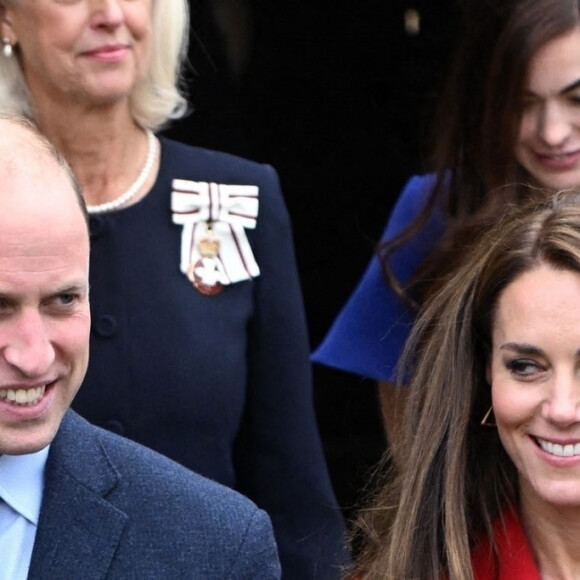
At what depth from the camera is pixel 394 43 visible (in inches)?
231

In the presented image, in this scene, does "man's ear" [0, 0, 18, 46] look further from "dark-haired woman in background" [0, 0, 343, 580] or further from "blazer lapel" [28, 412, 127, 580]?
"blazer lapel" [28, 412, 127, 580]

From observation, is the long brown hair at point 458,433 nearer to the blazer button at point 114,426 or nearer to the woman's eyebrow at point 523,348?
the woman's eyebrow at point 523,348

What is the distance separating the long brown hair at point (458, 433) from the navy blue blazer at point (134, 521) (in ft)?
1.22

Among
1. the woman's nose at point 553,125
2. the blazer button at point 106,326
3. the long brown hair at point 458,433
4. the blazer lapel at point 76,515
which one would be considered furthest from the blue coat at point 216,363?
the blazer lapel at point 76,515

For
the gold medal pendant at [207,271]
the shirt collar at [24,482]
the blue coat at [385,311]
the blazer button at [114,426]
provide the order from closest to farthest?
the shirt collar at [24,482]
the blazer button at [114,426]
the gold medal pendant at [207,271]
the blue coat at [385,311]

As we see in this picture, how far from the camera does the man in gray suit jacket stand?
310cm

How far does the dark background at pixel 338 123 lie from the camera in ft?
19.2

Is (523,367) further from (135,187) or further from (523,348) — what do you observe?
(135,187)

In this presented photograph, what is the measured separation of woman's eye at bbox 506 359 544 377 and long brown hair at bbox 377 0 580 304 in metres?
0.89

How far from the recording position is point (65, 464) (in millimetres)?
3273

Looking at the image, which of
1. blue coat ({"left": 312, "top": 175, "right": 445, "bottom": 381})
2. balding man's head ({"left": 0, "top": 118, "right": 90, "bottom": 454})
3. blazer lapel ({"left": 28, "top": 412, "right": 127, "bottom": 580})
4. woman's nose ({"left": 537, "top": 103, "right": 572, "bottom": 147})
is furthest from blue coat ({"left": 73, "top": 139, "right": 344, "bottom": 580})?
balding man's head ({"left": 0, "top": 118, "right": 90, "bottom": 454})

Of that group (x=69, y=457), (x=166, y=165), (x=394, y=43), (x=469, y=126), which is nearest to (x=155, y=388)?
(x=166, y=165)

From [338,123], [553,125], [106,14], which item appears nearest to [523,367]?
[553,125]

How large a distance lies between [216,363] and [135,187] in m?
0.43
